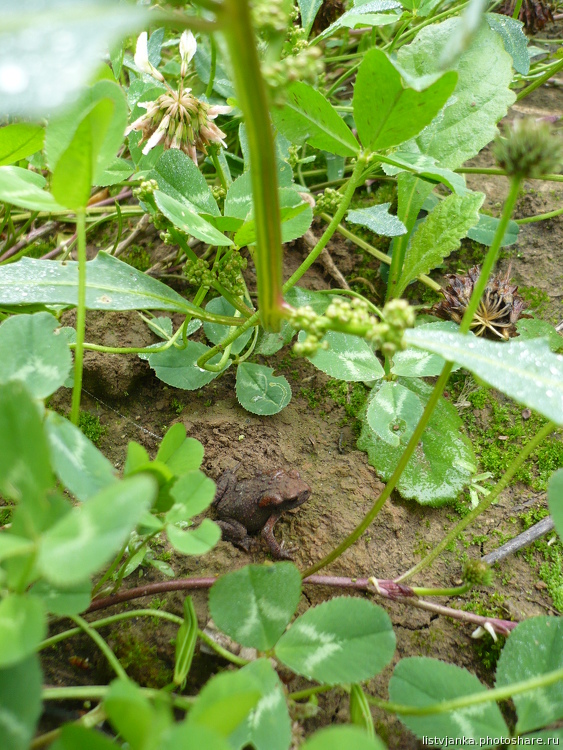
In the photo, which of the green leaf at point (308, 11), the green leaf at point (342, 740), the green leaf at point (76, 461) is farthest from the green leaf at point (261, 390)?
the green leaf at point (308, 11)

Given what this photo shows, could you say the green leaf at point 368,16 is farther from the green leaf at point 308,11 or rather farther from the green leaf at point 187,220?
Answer: the green leaf at point 187,220

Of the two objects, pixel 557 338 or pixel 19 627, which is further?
pixel 557 338

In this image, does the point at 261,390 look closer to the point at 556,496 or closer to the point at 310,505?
the point at 310,505

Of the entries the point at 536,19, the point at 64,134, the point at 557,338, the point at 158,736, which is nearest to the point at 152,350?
the point at 64,134

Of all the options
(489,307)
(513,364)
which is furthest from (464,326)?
(489,307)

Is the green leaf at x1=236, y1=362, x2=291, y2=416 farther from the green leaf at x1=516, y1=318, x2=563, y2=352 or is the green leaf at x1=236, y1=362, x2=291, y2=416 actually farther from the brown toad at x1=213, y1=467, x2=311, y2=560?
the green leaf at x1=516, y1=318, x2=563, y2=352

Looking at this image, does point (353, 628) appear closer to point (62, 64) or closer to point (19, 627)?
point (19, 627)

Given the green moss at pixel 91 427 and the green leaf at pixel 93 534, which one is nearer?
the green leaf at pixel 93 534
